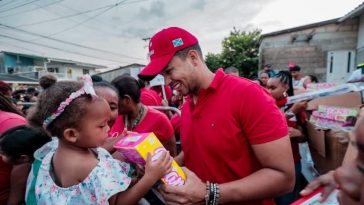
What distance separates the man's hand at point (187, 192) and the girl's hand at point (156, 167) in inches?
3.1

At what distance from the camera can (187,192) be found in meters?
1.35

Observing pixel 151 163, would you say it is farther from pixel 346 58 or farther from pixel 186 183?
pixel 346 58

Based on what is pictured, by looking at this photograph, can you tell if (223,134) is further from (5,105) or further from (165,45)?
(5,105)

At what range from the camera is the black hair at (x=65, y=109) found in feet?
4.78

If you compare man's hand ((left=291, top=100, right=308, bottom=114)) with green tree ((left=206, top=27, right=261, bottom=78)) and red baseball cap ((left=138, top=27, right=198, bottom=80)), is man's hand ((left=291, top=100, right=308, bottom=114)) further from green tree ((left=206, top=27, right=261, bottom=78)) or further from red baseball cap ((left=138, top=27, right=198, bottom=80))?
green tree ((left=206, top=27, right=261, bottom=78))

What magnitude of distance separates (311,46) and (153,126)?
12682 millimetres

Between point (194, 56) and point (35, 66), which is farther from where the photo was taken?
point (35, 66)

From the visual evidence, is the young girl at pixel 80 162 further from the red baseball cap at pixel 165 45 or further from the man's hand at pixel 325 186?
the man's hand at pixel 325 186

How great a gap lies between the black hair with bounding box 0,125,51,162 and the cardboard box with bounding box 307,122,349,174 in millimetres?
2483

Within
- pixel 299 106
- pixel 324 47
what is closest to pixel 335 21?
pixel 324 47

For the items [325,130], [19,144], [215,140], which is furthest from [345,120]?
[19,144]

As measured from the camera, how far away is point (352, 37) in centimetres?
1205

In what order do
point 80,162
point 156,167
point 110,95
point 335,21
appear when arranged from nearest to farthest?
point 156,167, point 80,162, point 110,95, point 335,21

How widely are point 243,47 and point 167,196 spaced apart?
95.7 feet
